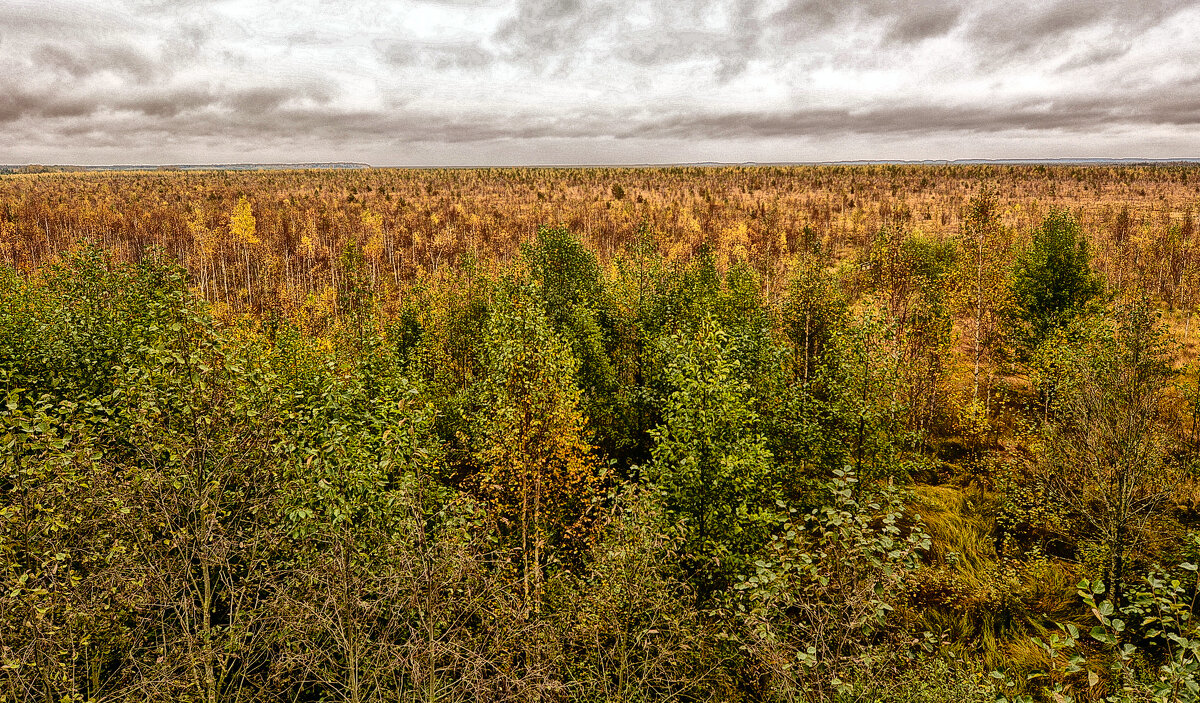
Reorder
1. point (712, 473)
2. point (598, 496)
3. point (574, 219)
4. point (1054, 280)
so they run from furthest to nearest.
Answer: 1. point (574, 219)
2. point (1054, 280)
3. point (712, 473)
4. point (598, 496)

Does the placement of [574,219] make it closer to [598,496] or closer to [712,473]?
[712,473]

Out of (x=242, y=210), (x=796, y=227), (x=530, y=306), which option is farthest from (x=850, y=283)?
(x=242, y=210)

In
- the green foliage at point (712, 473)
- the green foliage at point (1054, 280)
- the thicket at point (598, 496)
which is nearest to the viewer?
the thicket at point (598, 496)

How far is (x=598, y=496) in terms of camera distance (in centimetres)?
1638

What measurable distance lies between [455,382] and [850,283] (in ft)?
141

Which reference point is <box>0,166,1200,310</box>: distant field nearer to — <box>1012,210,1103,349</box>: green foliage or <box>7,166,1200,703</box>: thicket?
<box>7,166,1200,703</box>: thicket

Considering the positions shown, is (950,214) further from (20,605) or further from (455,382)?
(20,605)

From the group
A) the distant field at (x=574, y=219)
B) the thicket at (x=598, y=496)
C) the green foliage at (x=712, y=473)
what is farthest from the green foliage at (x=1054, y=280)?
the green foliage at (x=712, y=473)

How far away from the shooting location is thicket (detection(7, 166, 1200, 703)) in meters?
9.80

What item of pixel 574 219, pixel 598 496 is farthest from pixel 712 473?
pixel 574 219

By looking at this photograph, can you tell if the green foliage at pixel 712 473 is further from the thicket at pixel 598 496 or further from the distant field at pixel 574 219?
Result: the distant field at pixel 574 219

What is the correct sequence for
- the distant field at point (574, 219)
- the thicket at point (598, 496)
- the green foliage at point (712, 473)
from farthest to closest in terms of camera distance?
the distant field at point (574, 219) → the green foliage at point (712, 473) → the thicket at point (598, 496)

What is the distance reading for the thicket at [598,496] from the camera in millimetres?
9797

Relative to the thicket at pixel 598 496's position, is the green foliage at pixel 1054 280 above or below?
above
